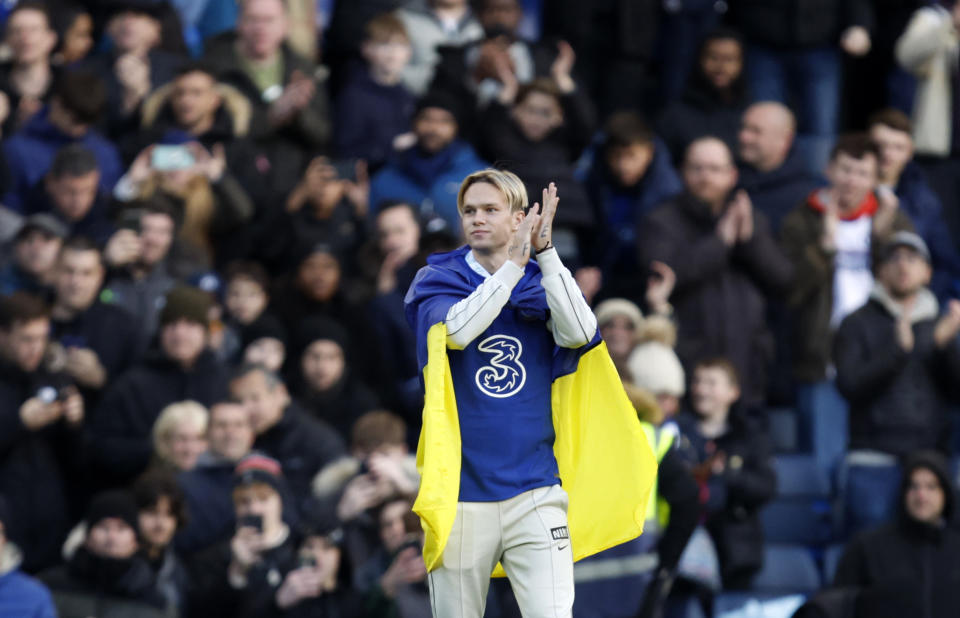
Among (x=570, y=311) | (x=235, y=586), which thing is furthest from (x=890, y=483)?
(x=570, y=311)

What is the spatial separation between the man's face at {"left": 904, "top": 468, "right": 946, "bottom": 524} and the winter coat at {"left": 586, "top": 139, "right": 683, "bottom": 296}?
228 centimetres

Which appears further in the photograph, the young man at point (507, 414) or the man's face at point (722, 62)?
the man's face at point (722, 62)

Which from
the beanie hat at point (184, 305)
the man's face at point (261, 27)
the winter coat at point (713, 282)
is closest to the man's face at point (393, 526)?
the beanie hat at point (184, 305)

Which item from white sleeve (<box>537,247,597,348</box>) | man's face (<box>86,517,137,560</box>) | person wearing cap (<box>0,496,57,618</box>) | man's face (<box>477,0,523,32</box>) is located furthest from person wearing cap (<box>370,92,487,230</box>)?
white sleeve (<box>537,247,597,348</box>)

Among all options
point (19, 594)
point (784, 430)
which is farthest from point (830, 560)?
point (19, 594)

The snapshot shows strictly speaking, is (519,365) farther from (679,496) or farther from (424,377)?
(679,496)

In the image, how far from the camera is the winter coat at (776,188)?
444 inches

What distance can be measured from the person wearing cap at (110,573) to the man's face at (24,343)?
1.05 metres

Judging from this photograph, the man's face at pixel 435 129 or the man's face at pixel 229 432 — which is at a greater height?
the man's face at pixel 435 129

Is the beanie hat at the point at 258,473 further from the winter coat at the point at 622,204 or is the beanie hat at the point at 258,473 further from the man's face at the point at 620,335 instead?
the winter coat at the point at 622,204

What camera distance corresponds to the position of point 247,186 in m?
10.7

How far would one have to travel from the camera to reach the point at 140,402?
30.2 feet

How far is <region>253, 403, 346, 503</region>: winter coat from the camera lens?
9227 mm

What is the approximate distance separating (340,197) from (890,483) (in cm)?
354
